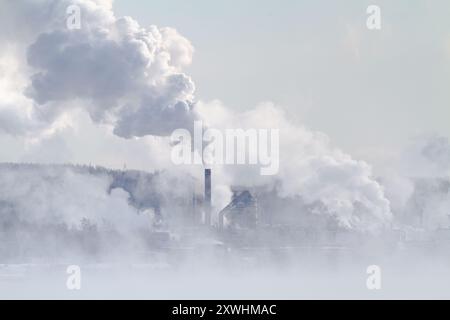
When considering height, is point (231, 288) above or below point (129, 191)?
below

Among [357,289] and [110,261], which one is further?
[110,261]

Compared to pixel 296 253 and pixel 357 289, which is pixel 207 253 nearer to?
pixel 296 253

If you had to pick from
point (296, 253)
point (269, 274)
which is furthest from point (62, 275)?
point (296, 253)
